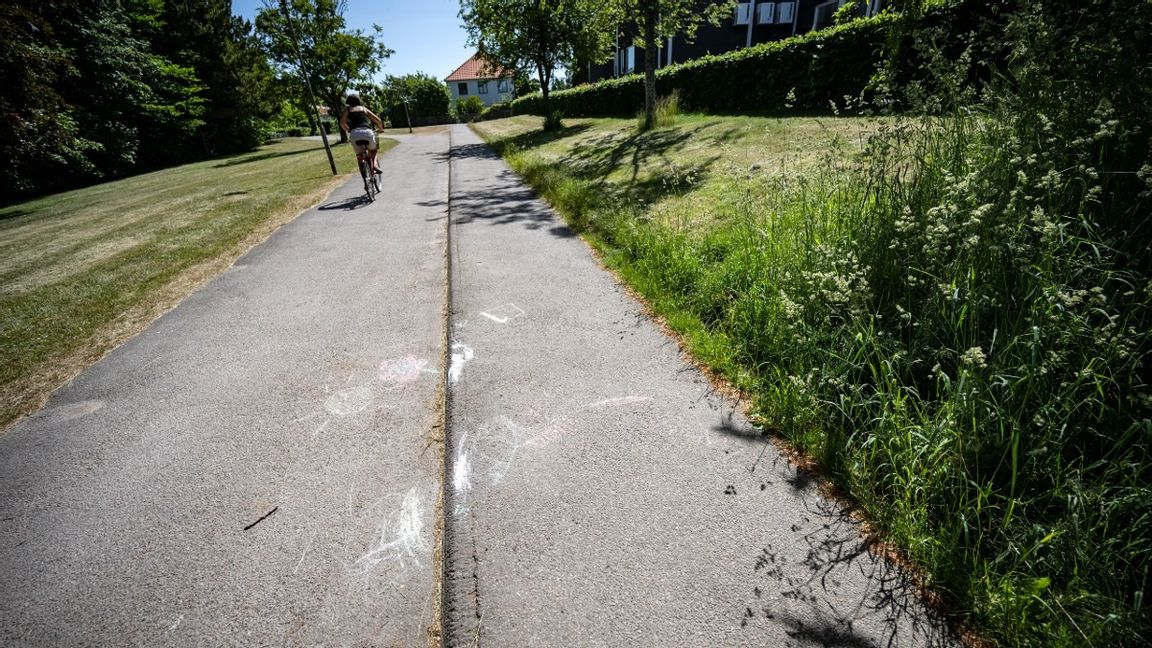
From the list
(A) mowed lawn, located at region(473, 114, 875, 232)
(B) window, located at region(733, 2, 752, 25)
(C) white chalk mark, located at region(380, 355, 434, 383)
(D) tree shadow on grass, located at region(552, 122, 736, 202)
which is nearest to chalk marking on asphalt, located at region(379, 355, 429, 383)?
(C) white chalk mark, located at region(380, 355, 434, 383)

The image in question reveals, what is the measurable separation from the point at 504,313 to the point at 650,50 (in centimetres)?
1367

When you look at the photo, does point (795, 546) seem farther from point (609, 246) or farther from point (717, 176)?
point (717, 176)

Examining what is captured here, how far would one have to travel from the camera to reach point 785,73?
570 inches

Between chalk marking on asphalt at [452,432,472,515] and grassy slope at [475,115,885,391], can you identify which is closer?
chalk marking on asphalt at [452,432,472,515]

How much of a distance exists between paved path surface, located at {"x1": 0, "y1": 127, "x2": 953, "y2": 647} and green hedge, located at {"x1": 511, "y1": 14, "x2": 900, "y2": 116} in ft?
28.3

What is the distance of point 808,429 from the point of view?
2527 millimetres

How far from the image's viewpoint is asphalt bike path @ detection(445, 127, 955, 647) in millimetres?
1719

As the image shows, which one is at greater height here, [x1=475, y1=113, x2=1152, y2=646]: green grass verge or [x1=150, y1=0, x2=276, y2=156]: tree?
[x1=150, y1=0, x2=276, y2=156]: tree

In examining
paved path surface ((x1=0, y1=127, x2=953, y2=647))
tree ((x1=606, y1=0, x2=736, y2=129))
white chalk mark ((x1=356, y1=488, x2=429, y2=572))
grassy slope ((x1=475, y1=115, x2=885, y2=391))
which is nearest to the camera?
paved path surface ((x1=0, y1=127, x2=953, y2=647))

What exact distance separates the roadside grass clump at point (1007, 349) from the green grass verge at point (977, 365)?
1cm

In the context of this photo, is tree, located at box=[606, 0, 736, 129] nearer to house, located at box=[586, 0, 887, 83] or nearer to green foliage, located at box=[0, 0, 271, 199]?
green foliage, located at box=[0, 0, 271, 199]

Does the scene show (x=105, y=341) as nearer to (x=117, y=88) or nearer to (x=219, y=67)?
(x=117, y=88)

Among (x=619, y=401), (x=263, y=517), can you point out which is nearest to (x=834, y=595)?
(x=619, y=401)

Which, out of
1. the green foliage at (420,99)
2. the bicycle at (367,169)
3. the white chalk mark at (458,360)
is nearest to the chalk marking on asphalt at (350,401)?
the white chalk mark at (458,360)
